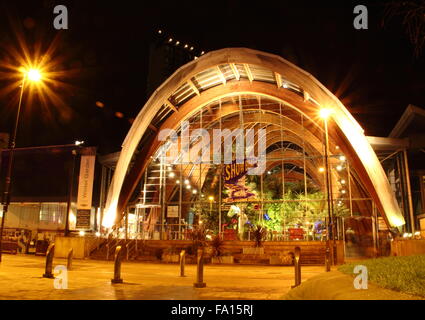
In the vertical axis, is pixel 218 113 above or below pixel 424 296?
above

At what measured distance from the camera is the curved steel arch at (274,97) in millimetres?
25297

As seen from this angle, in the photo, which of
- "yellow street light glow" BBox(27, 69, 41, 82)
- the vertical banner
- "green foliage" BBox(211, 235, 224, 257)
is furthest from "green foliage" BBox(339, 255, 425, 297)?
the vertical banner

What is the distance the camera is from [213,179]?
32.0m

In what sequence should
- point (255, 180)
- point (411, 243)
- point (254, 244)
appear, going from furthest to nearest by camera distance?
1. point (255, 180)
2. point (254, 244)
3. point (411, 243)

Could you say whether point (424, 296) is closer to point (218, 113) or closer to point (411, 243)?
point (411, 243)

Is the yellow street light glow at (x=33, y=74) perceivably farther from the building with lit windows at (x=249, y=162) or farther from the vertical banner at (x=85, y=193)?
the vertical banner at (x=85, y=193)

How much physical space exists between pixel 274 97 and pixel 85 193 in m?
16.1

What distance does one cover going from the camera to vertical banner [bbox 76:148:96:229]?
95.2 feet

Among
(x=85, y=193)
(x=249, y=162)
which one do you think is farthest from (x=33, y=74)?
(x=249, y=162)

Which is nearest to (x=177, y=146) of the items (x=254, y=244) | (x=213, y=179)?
(x=213, y=179)

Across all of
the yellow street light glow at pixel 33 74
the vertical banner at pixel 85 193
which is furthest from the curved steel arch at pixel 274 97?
the yellow street light glow at pixel 33 74

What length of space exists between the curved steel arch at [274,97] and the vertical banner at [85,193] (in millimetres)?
1406

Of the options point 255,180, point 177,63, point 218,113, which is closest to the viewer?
point 255,180
